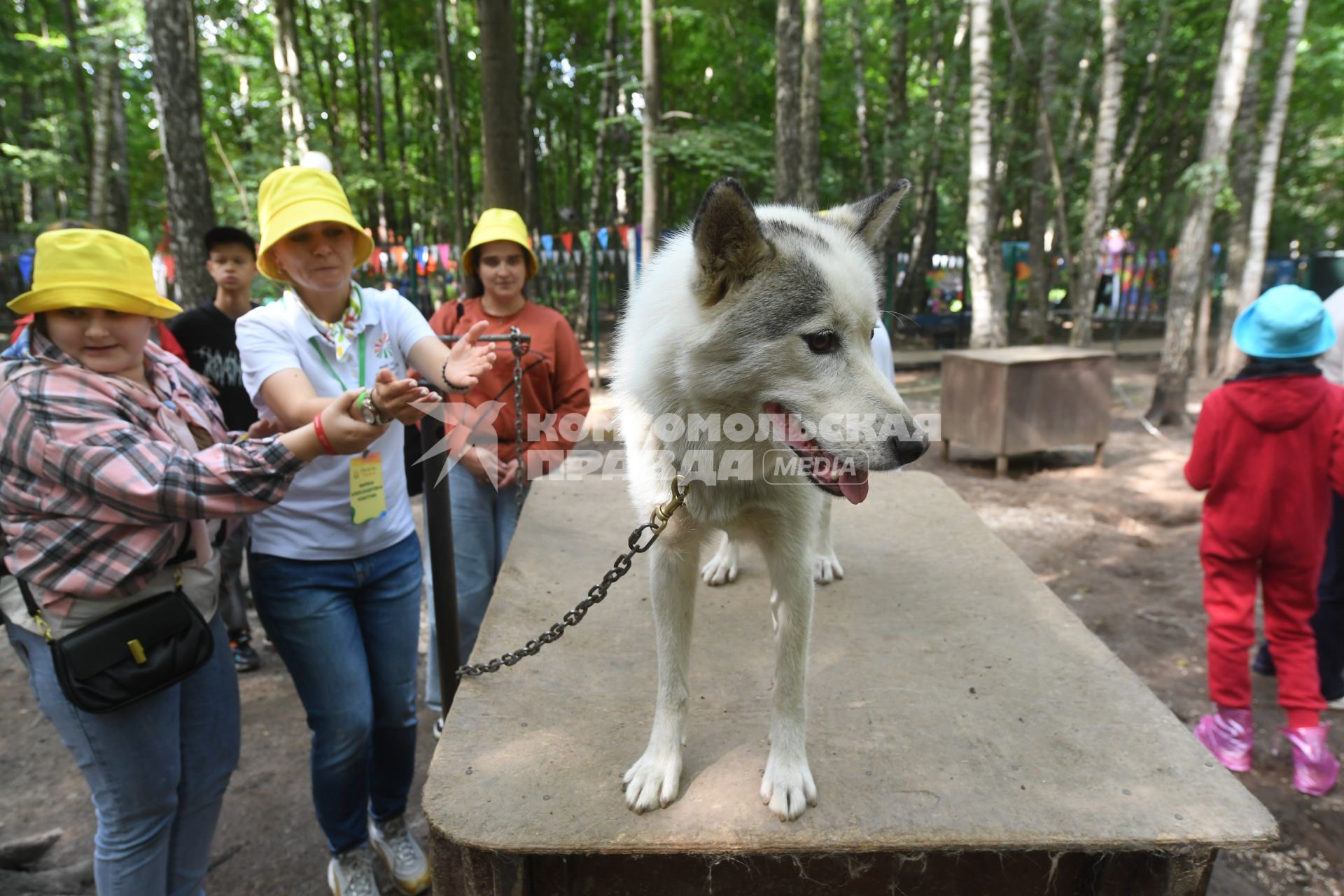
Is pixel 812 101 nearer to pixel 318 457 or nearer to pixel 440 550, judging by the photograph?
pixel 440 550

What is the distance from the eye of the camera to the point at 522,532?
350 cm

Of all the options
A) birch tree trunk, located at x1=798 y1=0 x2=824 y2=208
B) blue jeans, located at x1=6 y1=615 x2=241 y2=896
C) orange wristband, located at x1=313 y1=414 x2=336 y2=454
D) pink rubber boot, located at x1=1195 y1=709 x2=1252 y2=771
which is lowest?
pink rubber boot, located at x1=1195 y1=709 x2=1252 y2=771

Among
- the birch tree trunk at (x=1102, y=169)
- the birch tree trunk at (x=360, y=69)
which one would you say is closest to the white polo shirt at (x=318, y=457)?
the birch tree trunk at (x=1102, y=169)

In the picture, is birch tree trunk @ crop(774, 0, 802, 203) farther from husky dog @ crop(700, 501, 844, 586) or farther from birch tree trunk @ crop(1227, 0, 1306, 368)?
husky dog @ crop(700, 501, 844, 586)

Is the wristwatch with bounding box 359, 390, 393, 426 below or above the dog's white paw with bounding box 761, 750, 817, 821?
above

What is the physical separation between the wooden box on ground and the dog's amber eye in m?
6.43

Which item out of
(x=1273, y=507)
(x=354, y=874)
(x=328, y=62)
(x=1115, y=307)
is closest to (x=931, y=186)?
(x=1115, y=307)

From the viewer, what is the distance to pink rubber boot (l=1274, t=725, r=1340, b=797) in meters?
3.21

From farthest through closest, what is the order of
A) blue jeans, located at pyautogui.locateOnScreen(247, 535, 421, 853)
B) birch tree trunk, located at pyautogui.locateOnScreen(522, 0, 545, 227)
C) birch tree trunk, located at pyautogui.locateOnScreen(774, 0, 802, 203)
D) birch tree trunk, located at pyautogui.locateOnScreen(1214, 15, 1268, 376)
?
birch tree trunk, located at pyautogui.locateOnScreen(522, 0, 545, 227)
birch tree trunk, located at pyautogui.locateOnScreen(1214, 15, 1268, 376)
birch tree trunk, located at pyautogui.locateOnScreen(774, 0, 802, 203)
blue jeans, located at pyautogui.locateOnScreen(247, 535, 421, 853)

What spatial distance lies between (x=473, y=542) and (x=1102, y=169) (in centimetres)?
1059

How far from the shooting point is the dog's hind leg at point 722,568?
3229 mm

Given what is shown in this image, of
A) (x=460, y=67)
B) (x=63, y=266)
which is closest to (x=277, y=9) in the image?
(x=460, y=67)

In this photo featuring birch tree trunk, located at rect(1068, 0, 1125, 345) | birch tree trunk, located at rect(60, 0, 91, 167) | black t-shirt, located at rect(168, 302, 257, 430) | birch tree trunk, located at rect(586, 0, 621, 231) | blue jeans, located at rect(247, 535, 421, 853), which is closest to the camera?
blue jeans, located at rect(247, 535, 421, 853)

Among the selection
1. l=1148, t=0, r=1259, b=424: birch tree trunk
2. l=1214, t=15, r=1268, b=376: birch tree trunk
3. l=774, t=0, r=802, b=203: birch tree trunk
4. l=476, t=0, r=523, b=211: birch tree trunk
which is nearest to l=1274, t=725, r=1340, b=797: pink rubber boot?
l=476, t=0, r=523, b=211: birch tree trunk
